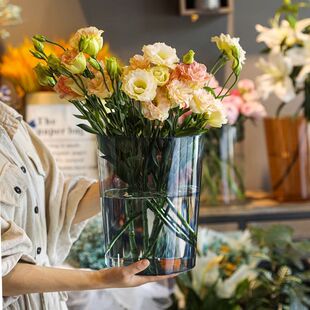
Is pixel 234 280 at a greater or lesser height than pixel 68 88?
lesser

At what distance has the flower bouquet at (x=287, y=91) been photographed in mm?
2469

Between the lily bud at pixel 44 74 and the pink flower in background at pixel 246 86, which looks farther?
the pink flower in background at pixel 246 86

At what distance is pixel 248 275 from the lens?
2178 mm

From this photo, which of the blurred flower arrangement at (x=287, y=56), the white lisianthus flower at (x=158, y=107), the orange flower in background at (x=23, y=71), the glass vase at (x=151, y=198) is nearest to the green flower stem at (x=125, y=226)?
the glass vase at (x=151, y=198)

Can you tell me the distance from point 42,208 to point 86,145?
3.83ft

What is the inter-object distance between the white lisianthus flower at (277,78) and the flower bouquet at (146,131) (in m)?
1.50

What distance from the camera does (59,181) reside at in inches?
52.2

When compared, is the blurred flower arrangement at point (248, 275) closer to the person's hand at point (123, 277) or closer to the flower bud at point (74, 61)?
the person's hand at point (123, 277)

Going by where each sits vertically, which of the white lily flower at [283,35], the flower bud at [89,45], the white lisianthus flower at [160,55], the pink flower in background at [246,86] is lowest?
the white lisianthus flower at [160,55]

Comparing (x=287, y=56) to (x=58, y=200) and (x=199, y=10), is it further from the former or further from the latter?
(x=58, y=200)

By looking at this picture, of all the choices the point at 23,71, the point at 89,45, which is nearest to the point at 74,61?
the point at 89,45

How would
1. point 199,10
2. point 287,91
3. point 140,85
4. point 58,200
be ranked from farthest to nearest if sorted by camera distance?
point 199,10 < point 287,91 < point 58,200 < point 140,85

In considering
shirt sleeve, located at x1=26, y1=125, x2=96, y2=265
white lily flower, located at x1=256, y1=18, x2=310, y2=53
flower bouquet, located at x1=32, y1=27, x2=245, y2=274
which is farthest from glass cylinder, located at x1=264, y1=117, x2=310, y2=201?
flower bouquet, located at x1=32, y1=27, x2=245, y2=274

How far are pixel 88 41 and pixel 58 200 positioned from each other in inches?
16.2
